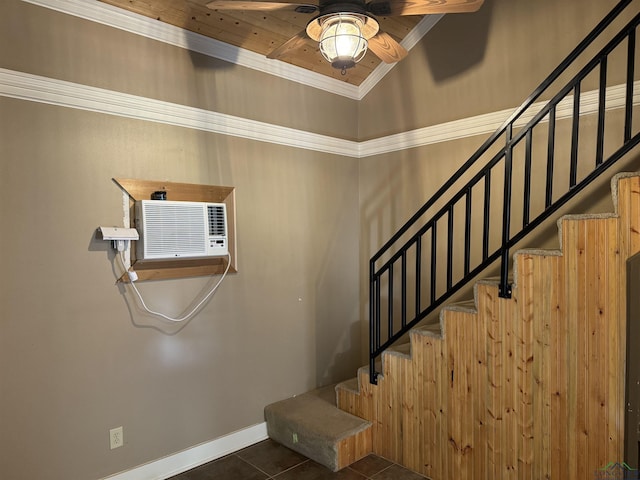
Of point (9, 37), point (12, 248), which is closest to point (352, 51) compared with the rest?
point (9, 37)

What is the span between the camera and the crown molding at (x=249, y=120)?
255 centimetres

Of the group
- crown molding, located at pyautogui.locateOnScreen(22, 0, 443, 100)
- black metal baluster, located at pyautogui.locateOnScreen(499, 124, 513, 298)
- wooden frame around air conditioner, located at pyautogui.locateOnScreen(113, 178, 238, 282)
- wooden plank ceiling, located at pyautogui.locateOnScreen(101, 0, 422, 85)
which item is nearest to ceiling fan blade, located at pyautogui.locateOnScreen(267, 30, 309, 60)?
wooden plank ceiling, located at pyautogui.locateOnScreen(101, 0, 422, 85)

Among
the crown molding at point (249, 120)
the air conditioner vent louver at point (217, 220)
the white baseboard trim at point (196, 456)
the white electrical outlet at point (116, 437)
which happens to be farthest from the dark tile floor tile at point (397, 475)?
the crown molding at point (249, 120)

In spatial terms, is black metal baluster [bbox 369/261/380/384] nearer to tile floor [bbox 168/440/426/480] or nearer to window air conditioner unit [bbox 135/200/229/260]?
tile floor [bbox 168/440/426/480]

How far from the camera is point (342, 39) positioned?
2143mm

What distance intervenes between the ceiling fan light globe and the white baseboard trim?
2.77 meters

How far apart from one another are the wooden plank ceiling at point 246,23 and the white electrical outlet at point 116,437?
271cm

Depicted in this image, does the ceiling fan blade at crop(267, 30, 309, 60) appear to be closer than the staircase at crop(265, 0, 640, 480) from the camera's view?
No

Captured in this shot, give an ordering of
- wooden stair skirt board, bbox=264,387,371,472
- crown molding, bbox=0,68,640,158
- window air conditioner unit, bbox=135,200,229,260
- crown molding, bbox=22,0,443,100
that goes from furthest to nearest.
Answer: wooden stair skirt board, bbox=264,387,371,472, window air conditioner unit, bbox=135,200,229,260, crown molding, bbox=22,0,443,100, crown molding, bbox=0,68,640,158

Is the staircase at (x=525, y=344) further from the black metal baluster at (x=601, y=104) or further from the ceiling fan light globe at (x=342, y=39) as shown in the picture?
the ceiling fan light globe at (x=342, y=39)

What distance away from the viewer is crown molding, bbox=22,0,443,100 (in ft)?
8.91

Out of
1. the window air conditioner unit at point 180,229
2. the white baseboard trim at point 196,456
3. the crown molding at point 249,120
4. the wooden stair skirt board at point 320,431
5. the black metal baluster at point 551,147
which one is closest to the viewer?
the black metal baluster at point 551,147

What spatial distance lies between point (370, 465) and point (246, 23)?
329 centimetres

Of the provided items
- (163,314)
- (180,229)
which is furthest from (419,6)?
(163,314)
